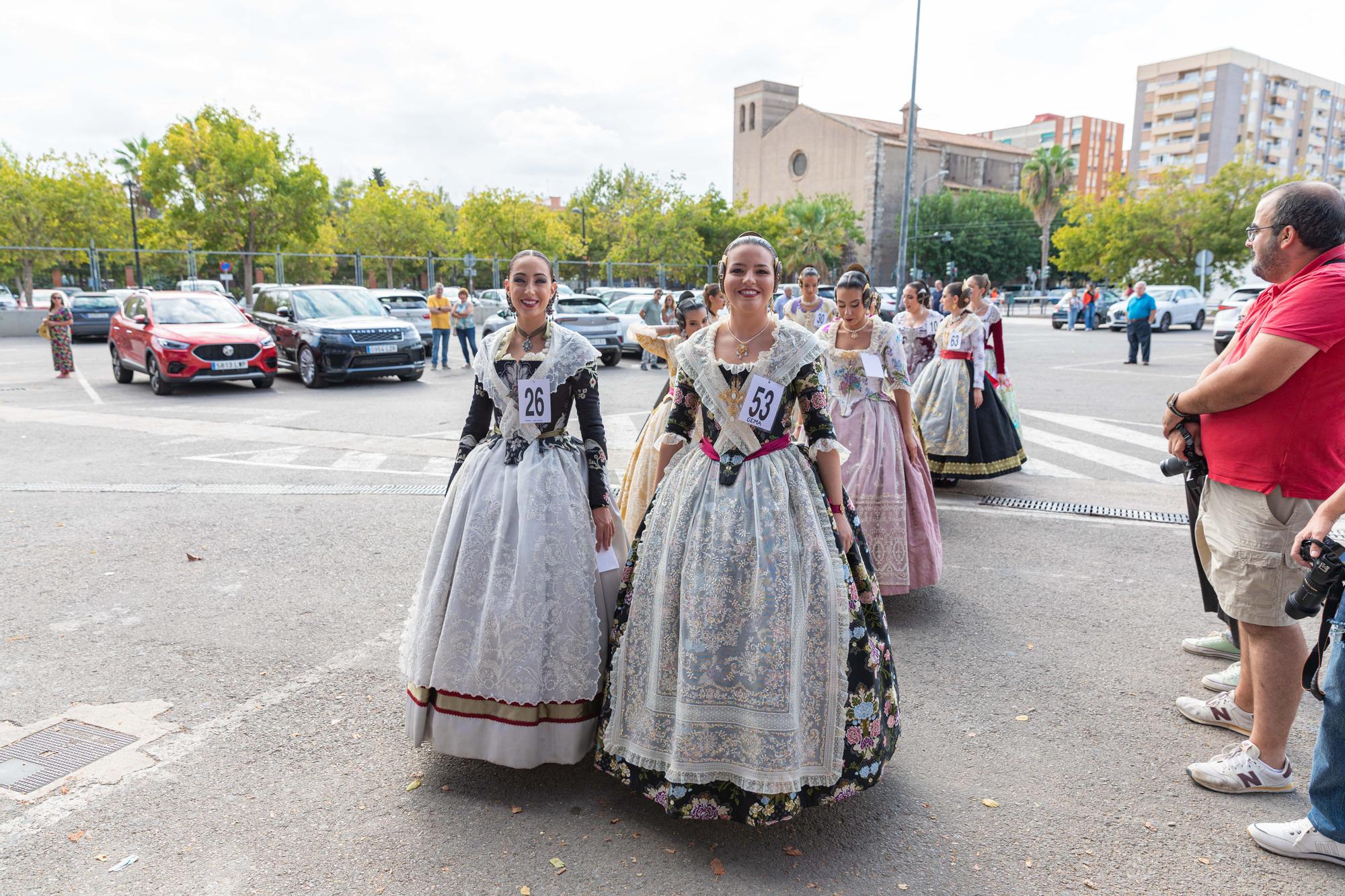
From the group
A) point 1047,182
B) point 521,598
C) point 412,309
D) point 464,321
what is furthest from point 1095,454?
point 1047,182

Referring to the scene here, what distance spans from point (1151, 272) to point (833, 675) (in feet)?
151

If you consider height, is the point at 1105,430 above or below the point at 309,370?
below

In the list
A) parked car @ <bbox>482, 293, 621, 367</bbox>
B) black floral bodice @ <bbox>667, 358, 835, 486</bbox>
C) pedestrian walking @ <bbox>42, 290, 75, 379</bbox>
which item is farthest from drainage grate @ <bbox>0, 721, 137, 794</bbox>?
parked car @ <bbox>482, 293, 621, 367</bbox>

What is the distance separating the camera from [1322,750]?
281 cm

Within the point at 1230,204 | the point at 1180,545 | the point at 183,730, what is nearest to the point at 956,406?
the point at 1180,545

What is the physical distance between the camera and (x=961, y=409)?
7.61m

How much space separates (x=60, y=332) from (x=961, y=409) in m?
15.9

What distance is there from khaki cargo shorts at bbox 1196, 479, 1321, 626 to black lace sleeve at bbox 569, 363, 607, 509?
2.30 m

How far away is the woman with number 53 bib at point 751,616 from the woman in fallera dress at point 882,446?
190cm

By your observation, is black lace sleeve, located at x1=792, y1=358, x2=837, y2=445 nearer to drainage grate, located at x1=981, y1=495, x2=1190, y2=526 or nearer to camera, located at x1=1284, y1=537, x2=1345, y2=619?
camera, located at x1=1284, y1=537, x2=1345, y2=619

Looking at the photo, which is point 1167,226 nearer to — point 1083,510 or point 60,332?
point 1083,510

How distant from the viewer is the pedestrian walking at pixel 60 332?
15789 millimetres

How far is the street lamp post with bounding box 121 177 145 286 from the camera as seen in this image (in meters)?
33.7

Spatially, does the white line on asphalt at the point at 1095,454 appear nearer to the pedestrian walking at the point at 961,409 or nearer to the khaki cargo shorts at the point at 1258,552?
the pedestrian walking at the point at 961,409
